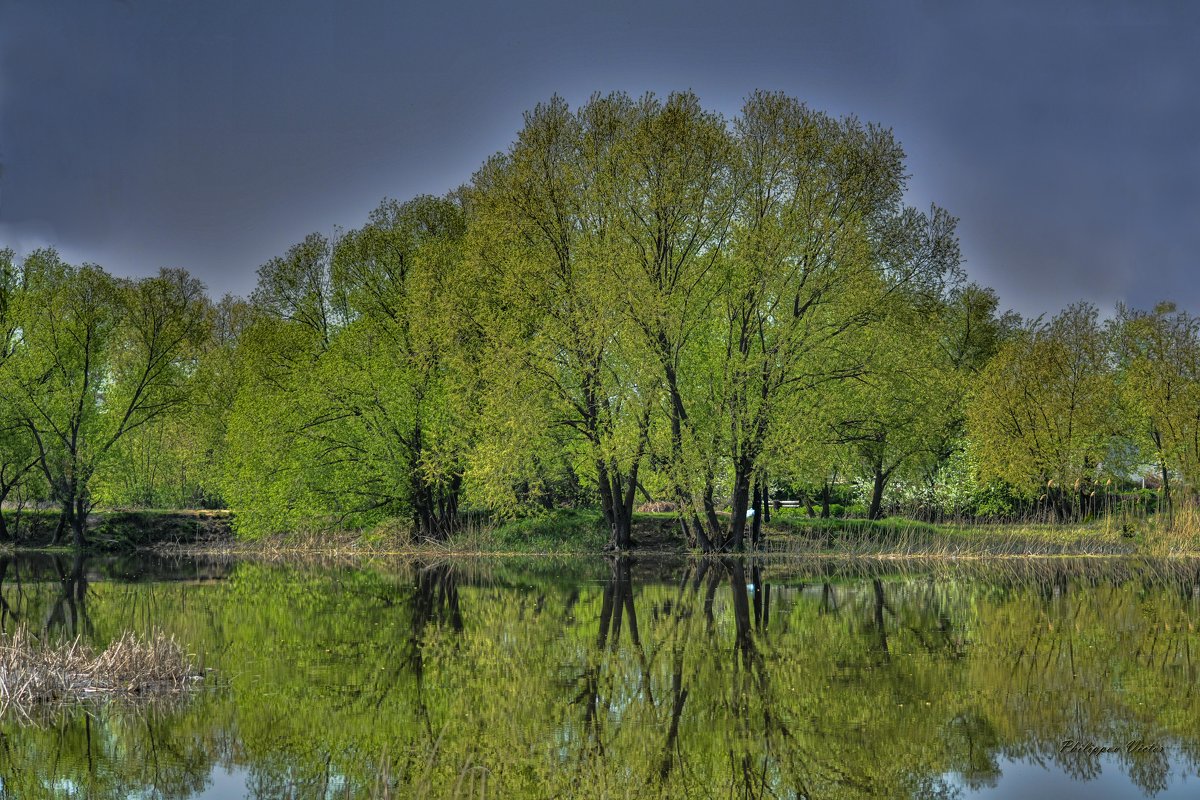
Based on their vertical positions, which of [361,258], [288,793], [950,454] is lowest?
[288,793]

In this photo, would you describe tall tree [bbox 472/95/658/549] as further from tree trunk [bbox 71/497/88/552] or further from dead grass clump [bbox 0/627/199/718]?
tree trunk [bbox 71/497/88/552]

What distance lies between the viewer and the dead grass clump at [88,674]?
13.9 m

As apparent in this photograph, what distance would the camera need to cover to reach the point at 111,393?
50719 mm

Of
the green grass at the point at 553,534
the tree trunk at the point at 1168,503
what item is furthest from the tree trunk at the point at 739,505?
the tree trunk at the point at 1168,503

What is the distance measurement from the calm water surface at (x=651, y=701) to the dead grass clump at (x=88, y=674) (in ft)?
2.47

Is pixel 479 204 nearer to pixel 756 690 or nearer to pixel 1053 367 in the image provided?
pixel 1053 367

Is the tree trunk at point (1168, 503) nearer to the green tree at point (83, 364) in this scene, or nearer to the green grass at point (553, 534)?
the green grass at point (553, 534)

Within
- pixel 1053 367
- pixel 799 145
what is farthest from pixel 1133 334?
pixel 799 145

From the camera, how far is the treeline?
34.0 metres

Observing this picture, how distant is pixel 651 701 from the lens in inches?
524

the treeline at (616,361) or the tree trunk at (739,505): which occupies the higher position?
the treeline at (616,361)

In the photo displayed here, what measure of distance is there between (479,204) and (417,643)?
23.6 meters

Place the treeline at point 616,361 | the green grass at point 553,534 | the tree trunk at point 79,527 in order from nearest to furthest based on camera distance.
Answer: the treeline at point 616,361
the green grass at point 553,534
the tree trunk at point 79,527

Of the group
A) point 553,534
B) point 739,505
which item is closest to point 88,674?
point 739,505
